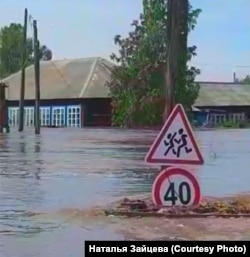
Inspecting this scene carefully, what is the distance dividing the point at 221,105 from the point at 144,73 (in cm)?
2162

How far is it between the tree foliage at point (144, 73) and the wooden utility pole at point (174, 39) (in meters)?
51.0

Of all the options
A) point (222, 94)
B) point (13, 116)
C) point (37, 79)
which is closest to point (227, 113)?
point (222, 94)

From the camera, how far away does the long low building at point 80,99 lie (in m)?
75.8

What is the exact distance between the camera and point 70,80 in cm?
7931

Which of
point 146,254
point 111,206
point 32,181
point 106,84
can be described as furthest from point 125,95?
point 146,254

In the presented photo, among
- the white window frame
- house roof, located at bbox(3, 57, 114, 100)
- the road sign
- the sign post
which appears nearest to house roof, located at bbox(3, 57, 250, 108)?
house roof, located at bbox(3, 57, 114, 100)

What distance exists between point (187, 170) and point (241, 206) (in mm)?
1460

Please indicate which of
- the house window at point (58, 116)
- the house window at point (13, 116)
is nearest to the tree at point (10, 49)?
the house window at point (13, 116)

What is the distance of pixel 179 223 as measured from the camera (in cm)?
1079

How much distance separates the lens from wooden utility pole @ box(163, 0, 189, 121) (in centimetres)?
1298

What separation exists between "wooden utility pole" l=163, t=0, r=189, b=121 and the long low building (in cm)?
5979

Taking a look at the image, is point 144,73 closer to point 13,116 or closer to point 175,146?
point 13,116

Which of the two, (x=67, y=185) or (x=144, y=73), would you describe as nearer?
(x=67, y=185)

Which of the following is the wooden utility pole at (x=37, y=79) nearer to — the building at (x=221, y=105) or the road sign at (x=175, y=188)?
the building at (x=221, y=105)
